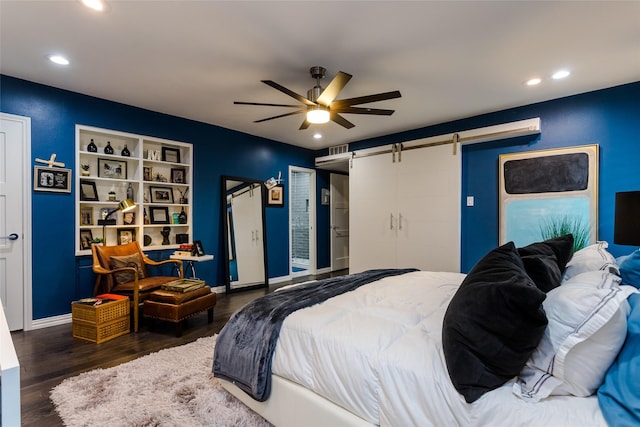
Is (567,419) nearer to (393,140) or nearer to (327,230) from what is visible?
(393,140)

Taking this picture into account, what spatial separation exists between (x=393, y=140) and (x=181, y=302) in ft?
13.1

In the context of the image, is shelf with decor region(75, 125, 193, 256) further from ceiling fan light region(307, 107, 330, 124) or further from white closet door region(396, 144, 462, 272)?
white closet door region(396, 144, 462, 272)

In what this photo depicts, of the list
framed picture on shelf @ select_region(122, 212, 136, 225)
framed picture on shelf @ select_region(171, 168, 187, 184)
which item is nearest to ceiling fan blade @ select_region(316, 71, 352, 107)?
framed picture on shelf @ select_region(171, 168, 187, 184)

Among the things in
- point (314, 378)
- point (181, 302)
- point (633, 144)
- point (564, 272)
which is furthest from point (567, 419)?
point (633, 144)

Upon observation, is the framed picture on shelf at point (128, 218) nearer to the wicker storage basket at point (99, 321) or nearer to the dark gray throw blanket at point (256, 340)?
the wicker storage basket at point (99, 321)

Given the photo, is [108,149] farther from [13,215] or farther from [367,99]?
[367,99]

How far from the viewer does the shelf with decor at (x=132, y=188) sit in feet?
12.4

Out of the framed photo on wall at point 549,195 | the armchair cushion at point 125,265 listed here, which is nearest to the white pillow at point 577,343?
the framed photo on wall at point 549,195

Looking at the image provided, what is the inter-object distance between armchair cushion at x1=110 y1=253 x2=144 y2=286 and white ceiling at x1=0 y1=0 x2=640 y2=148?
1867 mm

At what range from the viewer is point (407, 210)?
5035mm

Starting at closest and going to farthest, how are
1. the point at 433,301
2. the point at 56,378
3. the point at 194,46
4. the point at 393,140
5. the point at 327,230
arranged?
the point at 433,301 < the point at 56,378 < the point at 194,46 < the point at 393,140 < the point at 327,230

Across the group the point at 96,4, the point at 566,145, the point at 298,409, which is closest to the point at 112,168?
the point at 96,4

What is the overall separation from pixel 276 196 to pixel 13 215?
3446 mm

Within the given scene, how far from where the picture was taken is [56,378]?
2.33 meters
